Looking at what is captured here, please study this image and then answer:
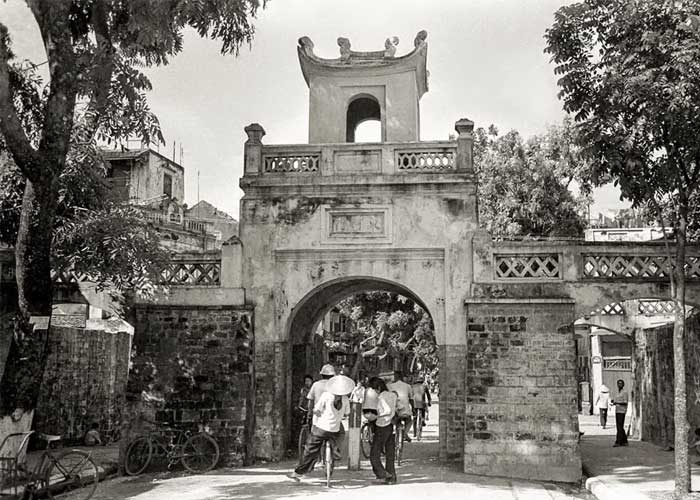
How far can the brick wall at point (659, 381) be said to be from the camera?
13.2 metres

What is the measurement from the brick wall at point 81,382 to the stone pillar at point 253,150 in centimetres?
554

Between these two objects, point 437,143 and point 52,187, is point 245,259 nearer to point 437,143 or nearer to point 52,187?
point 437,143

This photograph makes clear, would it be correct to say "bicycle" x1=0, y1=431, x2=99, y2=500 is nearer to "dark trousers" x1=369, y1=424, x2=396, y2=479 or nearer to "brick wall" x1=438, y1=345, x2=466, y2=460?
"dark trousers" x1=369, y1=424, x2=396, y2=479

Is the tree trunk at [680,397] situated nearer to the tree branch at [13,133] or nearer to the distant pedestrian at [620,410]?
the distant pedestrian at [620,410]

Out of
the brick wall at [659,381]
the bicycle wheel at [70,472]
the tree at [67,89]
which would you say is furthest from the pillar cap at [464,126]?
the bicycle wheel at [70,472]

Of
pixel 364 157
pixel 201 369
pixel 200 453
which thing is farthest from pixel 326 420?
pixel 364 157

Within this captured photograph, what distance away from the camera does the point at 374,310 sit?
81.6 ft

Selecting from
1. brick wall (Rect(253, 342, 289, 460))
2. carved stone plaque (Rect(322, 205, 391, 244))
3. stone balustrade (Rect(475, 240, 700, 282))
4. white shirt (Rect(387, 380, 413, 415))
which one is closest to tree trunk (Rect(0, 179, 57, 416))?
brick wall (Rect(253, 342, 289, 460))

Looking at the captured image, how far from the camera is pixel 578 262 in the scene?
1156 centimetres

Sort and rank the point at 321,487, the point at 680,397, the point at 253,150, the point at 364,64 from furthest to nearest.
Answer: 1. the point at 364,64
2. the point at 253,150
3. the point at 321,487
4. the point at 680,397

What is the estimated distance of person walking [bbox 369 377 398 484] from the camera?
394 inches

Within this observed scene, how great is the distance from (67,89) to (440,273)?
6464 millimetres

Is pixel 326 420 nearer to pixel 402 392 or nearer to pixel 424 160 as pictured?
pixel 402 392

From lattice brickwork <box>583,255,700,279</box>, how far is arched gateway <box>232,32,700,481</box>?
2 cm
